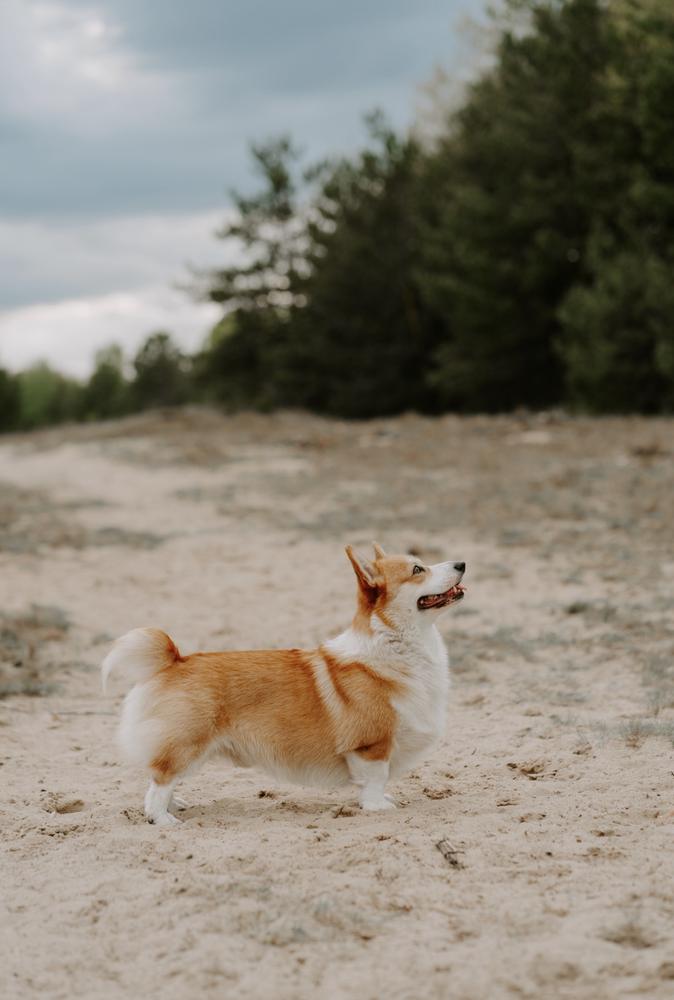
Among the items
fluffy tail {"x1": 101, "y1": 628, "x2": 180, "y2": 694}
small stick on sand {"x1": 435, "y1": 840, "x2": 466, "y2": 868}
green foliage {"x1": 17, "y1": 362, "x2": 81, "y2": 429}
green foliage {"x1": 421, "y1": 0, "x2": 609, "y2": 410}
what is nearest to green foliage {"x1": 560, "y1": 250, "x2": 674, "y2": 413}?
green foliage {"x1": 421, "y1": 0, "x2": 609, "y2": 410}

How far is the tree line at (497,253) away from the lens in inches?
952

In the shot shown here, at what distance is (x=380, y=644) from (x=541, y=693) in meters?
2.15

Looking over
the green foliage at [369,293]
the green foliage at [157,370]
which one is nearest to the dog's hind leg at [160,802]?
the green foliage at [369,293]

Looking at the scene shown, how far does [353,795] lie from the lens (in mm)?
4859

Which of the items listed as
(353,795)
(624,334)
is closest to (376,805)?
(353,795)

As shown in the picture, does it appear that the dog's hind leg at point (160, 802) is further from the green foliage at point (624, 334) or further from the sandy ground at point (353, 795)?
the green foliage at point (624, 334)

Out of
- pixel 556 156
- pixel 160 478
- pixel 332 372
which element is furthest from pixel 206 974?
pixel 332 372

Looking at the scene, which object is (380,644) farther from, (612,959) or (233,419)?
(233,419)

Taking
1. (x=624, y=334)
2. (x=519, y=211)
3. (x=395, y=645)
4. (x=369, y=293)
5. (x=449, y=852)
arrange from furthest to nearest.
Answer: (x=369, y=293), (x=519, y=211), (x=624, y=334), (x=395, y=645), (x=449, y=852)

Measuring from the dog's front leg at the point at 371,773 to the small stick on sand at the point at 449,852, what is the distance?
0.57 m

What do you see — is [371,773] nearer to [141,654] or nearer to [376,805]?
[376,805]

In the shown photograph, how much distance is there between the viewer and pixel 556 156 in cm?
2705

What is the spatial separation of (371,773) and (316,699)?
0.38 metres

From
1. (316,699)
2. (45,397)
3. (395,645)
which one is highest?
(45,397)
